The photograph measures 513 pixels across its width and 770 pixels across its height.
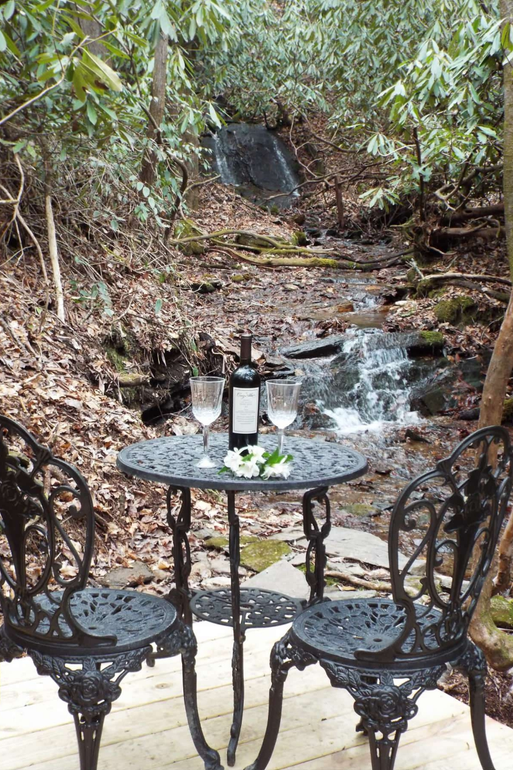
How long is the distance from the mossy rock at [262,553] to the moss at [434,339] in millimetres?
5107

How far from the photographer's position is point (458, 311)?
9.55 metres

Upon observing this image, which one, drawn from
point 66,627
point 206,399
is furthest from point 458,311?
point 66,627

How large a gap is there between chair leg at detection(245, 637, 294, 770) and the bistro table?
0.20 meters

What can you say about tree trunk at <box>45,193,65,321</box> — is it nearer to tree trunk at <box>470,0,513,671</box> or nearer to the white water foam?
the white water foam

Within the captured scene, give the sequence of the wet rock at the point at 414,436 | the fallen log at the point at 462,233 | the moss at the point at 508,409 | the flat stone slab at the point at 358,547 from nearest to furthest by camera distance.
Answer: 1. the flat stone slab at the point at 358,547
2. the wet rock at the point at 414,436
3. the moss at the point at 508,409
4. the fallen log at the point at 462,233

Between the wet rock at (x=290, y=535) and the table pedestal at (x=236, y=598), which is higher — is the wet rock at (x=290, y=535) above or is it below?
below

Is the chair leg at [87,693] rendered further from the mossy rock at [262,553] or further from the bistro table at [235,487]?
the mossy rock at [262,553]

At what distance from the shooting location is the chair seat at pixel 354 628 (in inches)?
75.4

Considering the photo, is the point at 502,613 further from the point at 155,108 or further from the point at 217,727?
the point at 155,108

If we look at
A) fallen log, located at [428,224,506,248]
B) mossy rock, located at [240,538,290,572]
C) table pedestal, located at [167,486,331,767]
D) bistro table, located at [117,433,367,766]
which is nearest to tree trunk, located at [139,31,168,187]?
mossy rock, located at [240,538,290,572]

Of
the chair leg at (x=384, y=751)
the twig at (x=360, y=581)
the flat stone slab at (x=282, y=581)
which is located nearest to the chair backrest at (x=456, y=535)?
the chair leg at (x=384, y=751)

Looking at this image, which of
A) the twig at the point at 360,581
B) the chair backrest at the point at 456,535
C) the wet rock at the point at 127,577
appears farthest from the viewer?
the twig at the point at 360,581

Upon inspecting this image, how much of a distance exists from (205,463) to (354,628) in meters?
0.69

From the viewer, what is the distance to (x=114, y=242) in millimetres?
6707
